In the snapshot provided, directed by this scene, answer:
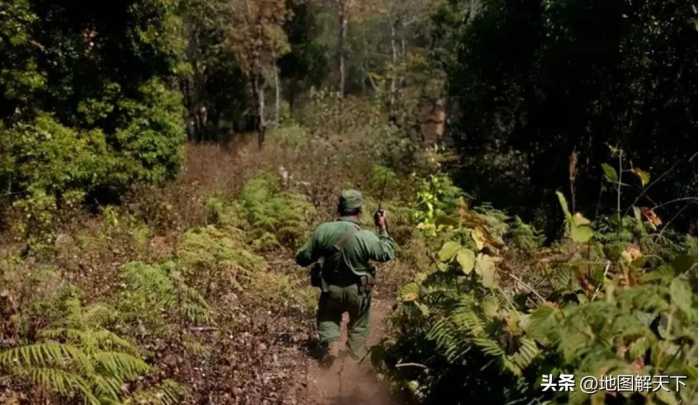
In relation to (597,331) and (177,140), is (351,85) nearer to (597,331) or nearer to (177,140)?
(177,140)

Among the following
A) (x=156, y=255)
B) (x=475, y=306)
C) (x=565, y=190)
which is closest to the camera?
(x=475, y=306)

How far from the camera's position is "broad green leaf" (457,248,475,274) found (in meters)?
4.74

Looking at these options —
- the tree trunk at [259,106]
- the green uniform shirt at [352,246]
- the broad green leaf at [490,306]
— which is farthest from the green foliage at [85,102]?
the tree trunk at [259,106]

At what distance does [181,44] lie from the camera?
14148 millimetres

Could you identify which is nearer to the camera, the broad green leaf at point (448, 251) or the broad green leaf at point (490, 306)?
the broad green leaf at point (490, 306)

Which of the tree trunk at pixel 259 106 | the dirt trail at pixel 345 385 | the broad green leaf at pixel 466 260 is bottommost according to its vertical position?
the tree trunk at pixel 259 106

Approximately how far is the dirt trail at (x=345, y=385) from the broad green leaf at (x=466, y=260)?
1.44 meters

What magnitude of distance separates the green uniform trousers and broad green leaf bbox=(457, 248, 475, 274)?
6.26ft

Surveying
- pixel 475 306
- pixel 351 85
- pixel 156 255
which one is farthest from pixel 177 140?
pixel 351 85

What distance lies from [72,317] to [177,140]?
8424mm

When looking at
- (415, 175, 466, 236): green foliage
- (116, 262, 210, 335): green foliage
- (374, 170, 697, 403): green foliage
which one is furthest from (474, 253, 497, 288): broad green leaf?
(415, 175, 466, 236): green foliage

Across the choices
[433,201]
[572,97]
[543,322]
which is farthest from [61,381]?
[572,97]

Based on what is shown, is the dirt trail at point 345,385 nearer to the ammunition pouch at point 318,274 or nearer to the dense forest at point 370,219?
the dense forest at point 370,219

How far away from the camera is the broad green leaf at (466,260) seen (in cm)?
474
